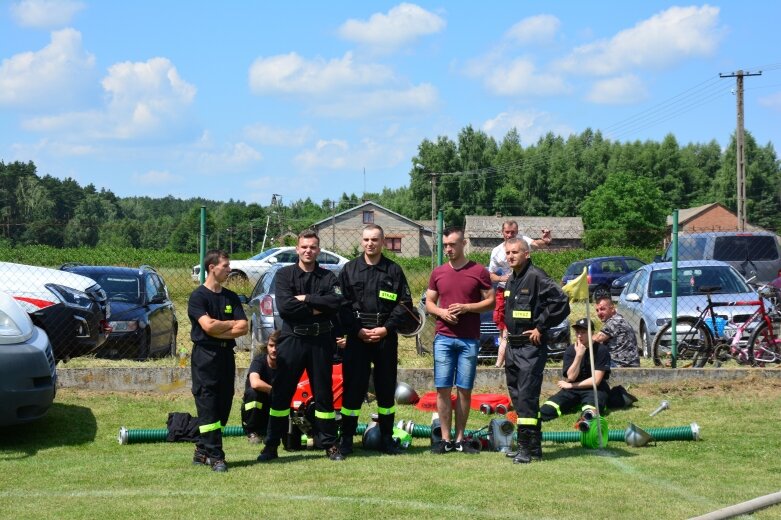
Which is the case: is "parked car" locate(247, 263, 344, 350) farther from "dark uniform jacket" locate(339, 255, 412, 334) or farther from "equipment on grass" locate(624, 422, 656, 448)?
"equipment on grass" locate(624, 422, 656, 448)

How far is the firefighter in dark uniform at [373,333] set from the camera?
887 cm

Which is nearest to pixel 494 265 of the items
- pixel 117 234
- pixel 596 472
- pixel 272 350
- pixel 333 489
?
pixel 272 350

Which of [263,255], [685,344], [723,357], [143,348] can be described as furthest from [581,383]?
[263,255]

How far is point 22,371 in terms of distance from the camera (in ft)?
29.7

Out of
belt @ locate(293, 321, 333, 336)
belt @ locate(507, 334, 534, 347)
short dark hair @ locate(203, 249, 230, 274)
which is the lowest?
belt @ locate(507, 334, 534, 347)

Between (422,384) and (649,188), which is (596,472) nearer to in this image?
(422,384)

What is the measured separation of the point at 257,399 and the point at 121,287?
677cm

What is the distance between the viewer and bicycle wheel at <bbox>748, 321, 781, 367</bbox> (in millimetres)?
14070

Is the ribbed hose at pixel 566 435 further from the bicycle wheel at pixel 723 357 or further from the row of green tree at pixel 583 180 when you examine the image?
the row of green tree at pixel 583 180

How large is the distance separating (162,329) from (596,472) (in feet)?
30.6

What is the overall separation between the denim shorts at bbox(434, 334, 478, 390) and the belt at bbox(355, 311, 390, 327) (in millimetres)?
616

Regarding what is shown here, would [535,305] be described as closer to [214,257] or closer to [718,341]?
[214,257]

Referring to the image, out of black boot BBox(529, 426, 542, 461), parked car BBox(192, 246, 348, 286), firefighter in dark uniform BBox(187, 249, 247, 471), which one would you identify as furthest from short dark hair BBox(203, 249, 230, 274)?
parked car BBox(192, 246, 348, 286)

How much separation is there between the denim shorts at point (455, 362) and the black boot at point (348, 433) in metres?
0.87
